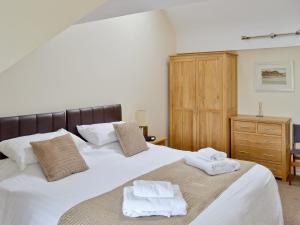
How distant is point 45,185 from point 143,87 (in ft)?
9.13

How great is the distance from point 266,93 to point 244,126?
2.34ft

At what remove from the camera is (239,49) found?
4816 mm

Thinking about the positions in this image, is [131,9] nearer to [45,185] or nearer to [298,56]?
[45,185]

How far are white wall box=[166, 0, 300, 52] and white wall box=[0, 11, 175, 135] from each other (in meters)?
0.37

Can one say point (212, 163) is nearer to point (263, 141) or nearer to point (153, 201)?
point (153, 201)

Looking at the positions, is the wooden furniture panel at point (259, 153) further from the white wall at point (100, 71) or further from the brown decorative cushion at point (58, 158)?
the brown decorative cushion at point (58, 158)

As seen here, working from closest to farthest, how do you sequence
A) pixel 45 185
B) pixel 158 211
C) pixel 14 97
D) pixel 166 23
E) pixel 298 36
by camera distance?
pixel 158 211
pixel 45 185
pixel 14 97
pixel 298 36
pixel 166 23

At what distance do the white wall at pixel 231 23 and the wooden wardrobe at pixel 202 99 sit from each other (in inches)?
11.1

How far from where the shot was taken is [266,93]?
4.87m

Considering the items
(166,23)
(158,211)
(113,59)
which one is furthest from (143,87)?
(158,211)

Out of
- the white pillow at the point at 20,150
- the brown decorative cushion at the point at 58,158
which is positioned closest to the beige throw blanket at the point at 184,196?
the brown decorative cushion at the point at 58,158

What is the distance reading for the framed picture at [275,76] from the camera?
460cm

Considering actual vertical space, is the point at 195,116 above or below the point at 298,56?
below

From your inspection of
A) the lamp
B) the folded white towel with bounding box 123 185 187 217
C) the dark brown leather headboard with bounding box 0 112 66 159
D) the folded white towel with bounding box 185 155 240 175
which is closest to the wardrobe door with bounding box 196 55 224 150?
the lamp
